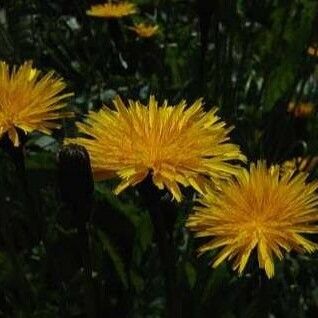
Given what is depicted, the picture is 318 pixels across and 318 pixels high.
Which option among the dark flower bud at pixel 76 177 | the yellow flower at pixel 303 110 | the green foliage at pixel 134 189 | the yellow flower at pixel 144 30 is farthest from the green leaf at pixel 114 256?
the yellow flower at pixel 144 30

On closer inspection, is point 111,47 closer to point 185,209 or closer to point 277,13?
point 277,13

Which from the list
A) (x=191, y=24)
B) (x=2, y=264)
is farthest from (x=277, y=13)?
(x=2, y=264)

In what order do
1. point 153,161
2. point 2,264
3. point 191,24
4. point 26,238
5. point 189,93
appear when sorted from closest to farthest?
point 153,161 → point 2,264 → point 26,238 → point 189,93 → point 191,24

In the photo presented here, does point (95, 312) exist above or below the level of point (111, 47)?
below

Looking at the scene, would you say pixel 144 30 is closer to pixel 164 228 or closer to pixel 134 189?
pixel 134 189

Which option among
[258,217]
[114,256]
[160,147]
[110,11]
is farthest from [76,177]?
[110,11]

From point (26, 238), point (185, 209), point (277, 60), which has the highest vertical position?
point (277, 60)
